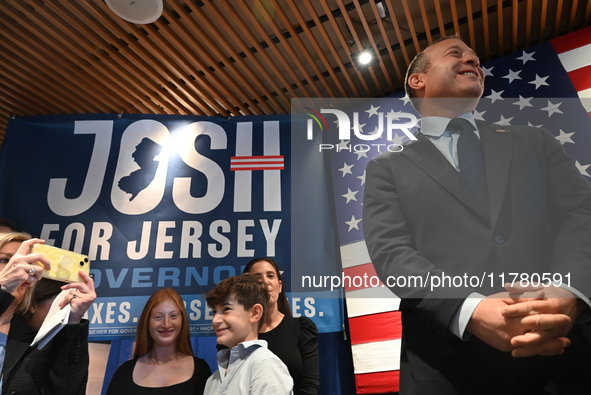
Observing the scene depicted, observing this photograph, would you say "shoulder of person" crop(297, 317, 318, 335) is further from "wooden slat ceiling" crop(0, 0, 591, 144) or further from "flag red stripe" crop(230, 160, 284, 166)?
"wooden slat ceiling" crop(0, 0, 591, 144)

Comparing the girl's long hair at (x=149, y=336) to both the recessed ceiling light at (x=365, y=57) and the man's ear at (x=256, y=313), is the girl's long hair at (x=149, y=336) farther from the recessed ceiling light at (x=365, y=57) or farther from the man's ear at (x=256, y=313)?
the recessed ceiling light at (x=365, y=57)

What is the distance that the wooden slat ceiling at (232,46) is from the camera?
3.13m

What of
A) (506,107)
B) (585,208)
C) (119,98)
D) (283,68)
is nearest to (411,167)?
(585,208)

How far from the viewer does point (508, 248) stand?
153 centimetres

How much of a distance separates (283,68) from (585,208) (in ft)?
8.39

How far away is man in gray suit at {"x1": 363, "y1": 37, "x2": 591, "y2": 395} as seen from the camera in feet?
4.48

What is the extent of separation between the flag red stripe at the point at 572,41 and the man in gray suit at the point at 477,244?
5.22 feet

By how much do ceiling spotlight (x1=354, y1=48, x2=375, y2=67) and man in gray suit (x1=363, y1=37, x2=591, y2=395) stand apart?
1560 mm

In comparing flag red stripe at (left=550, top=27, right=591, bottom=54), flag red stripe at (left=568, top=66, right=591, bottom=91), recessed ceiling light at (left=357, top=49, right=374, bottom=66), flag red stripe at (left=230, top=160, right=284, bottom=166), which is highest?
recessed ceiling light at (left=357, top=49, right=374, bottom=66)

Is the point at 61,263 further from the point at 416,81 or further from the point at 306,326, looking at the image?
the point at 416,81

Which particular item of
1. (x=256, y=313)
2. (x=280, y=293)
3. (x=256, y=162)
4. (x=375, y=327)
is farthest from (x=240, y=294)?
(x=256, y=162)

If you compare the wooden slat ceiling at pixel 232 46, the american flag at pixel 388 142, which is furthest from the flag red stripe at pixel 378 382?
the wooden slat ceiling at pixel 232 46

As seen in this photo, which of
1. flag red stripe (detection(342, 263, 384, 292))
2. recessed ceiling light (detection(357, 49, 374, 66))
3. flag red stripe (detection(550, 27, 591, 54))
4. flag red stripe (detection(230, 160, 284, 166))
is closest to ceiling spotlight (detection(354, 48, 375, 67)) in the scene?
recessed ceiling light (detection(357, 49, 374, 66))

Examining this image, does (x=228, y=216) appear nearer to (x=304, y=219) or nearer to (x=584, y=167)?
(x=304, y=219)
